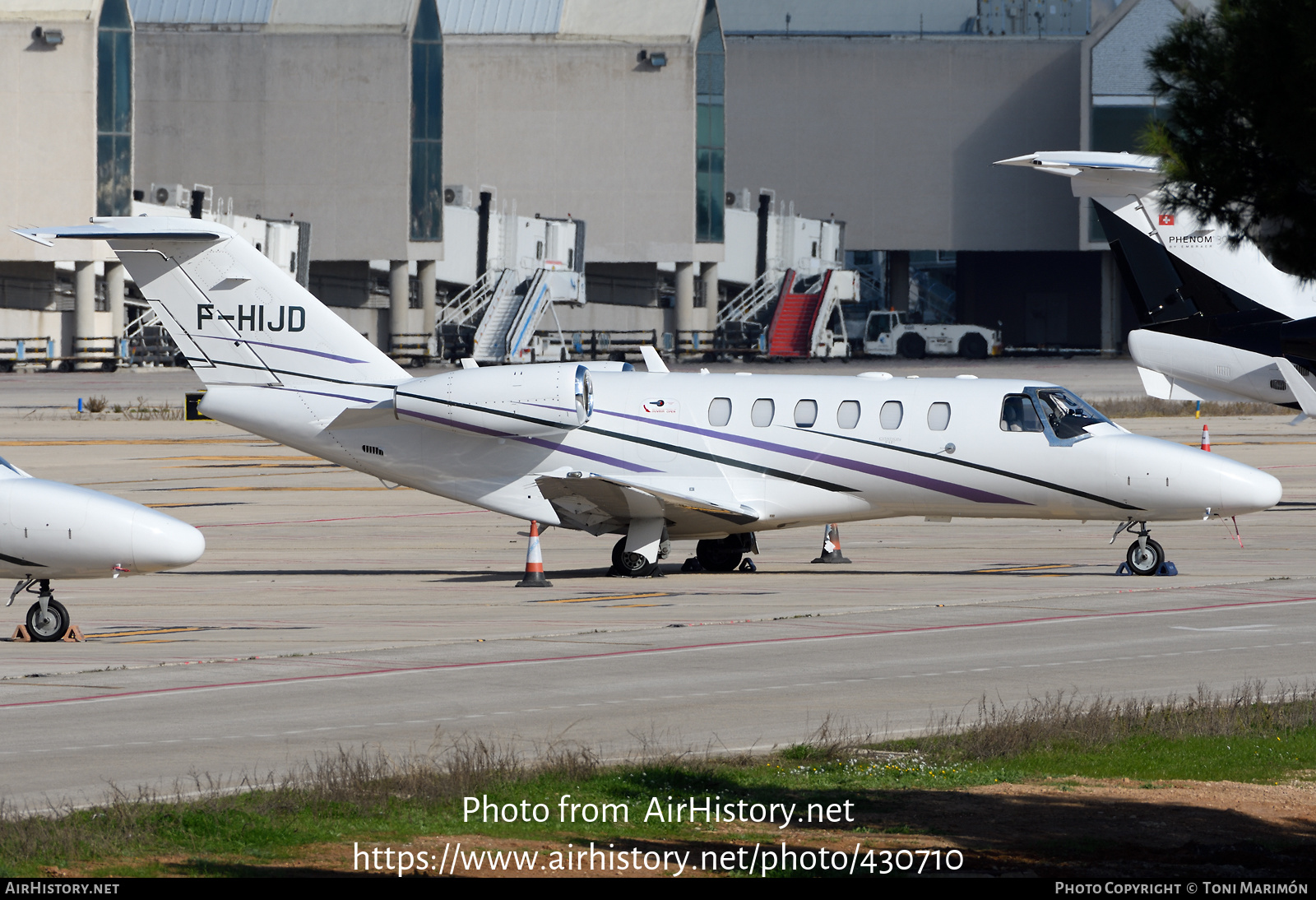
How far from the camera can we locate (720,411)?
2564cm

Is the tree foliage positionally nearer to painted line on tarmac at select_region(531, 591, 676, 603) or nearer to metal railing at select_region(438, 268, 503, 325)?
painted line on tarmac at select_region(531, 591, 676, 603)

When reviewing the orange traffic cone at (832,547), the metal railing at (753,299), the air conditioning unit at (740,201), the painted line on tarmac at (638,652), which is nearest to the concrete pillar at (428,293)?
the metal railing at (753,299)

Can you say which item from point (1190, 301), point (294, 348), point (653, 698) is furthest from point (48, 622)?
point (1190, 301)

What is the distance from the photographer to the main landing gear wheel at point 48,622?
1917 cm

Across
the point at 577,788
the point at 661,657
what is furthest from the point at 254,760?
the point at 661,657

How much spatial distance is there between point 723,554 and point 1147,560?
592 cm

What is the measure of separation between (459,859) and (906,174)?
4183 inches

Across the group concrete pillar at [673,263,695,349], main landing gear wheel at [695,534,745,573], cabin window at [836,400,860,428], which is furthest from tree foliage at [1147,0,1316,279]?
concrete pillar at [673,263,695,349]

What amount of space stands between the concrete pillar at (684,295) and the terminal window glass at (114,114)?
31704 mm

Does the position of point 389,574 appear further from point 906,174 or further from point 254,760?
point 906,174

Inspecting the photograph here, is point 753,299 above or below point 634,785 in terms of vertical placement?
above

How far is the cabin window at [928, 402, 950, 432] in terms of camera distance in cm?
2511

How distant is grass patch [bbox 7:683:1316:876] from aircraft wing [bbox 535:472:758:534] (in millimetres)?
10651

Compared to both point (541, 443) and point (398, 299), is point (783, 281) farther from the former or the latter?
point (541, 443)
